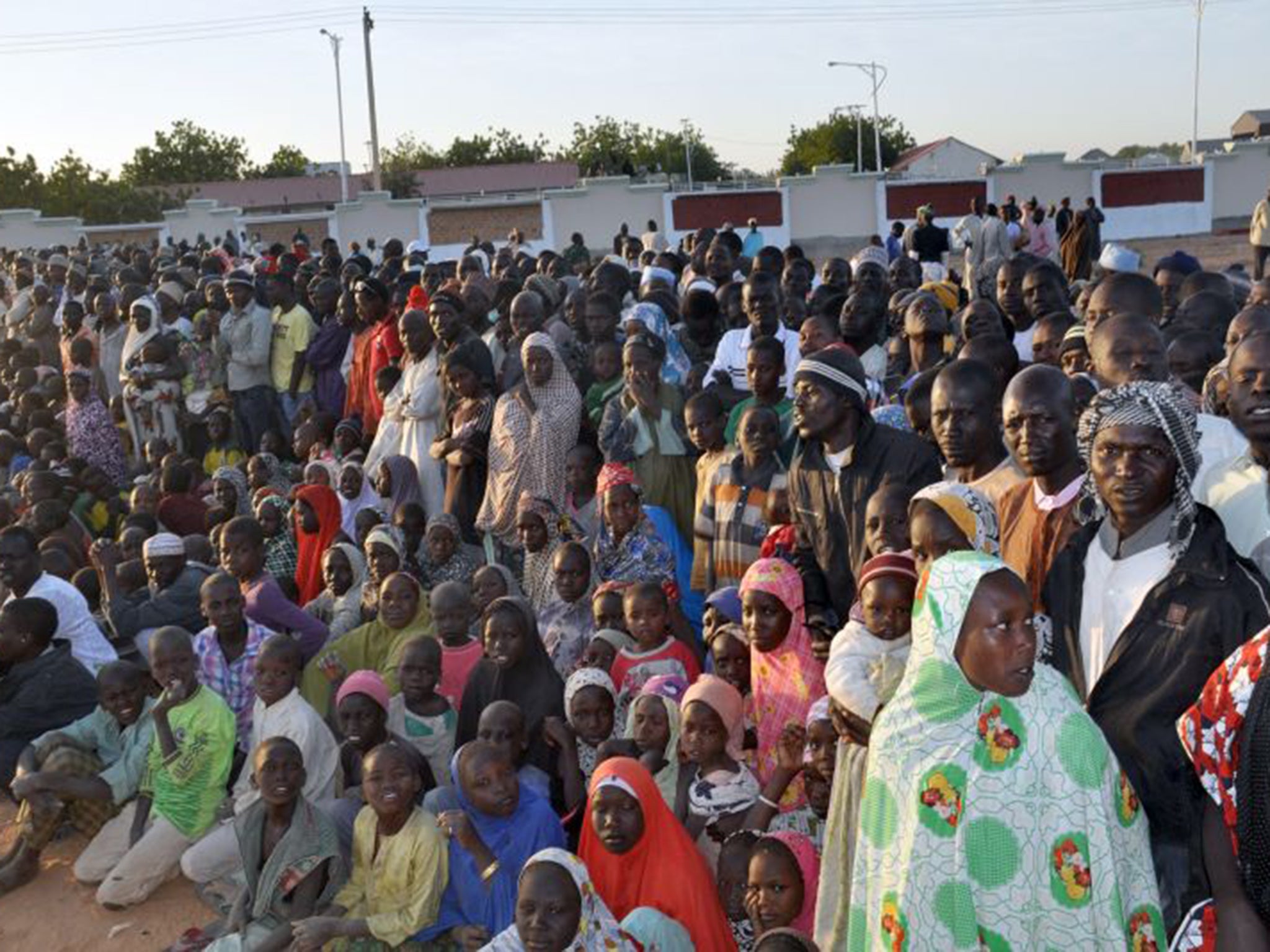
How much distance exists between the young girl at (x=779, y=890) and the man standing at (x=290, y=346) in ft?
26.1

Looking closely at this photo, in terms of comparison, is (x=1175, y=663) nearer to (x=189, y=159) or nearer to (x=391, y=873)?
(x=391, y=873)

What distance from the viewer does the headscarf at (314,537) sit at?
27.0ft

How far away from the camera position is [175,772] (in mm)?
6160

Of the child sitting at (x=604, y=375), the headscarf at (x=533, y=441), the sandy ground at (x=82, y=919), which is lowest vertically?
the sandy ground at (x=82, y=919)

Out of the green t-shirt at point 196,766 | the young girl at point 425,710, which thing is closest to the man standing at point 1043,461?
the young girl at point 425,710

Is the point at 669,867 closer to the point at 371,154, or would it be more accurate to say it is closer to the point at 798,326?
the point at 798,326

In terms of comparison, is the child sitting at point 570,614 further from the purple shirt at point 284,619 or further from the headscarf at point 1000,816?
the headscarf at point 1000,816

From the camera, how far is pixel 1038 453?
12.8 feet

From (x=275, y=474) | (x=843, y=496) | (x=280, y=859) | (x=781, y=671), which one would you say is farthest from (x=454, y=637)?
(x=275, y=474)

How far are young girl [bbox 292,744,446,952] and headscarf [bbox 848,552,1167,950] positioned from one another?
7.64ft

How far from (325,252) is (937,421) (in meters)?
12.9

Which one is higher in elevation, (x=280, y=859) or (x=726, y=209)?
(x=726, y=209)

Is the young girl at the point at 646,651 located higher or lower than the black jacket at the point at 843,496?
lower

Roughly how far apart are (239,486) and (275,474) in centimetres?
44
